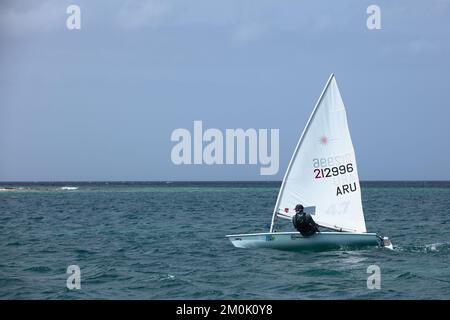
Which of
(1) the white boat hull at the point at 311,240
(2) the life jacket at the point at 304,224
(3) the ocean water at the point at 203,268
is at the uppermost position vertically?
(2) the life jacket at the point at 304,224

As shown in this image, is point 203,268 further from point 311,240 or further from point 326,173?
point 326,173

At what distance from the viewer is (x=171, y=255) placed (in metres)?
25.1

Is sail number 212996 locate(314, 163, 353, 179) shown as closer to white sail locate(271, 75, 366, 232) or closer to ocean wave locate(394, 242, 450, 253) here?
white sail locate(271, 75, 366, 232)

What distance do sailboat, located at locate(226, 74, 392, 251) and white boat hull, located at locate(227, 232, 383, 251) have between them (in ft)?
0.65

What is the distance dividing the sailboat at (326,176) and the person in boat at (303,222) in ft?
4.08

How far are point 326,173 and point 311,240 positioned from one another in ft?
9.68

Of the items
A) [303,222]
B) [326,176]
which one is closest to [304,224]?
[303,222]

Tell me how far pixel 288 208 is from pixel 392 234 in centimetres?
1153

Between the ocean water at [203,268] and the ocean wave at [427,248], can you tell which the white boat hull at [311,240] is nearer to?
the ocean water at [203,268]

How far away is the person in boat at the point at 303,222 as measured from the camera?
74.6 feet

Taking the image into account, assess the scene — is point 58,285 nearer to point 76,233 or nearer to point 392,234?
point 76,233

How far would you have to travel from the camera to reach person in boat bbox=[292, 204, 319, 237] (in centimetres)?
2275

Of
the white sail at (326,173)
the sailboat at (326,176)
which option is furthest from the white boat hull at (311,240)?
the white sail at (326,173)
